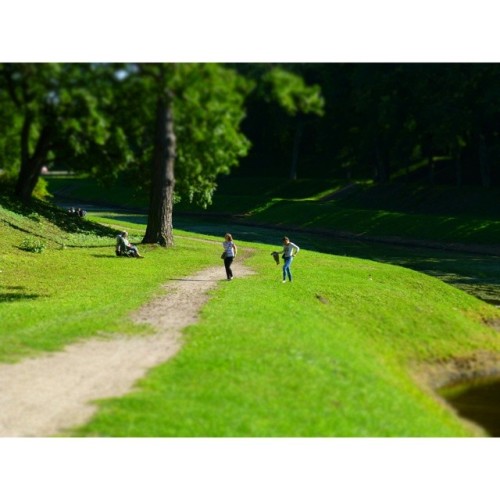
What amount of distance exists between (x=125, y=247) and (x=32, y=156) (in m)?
11.7

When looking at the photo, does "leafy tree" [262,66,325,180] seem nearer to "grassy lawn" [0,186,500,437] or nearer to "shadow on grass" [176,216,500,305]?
"grassy lawn" [0,186,500,437]

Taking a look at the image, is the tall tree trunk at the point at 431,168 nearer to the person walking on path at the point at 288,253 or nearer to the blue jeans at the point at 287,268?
the person walking on path at the point at 288,253

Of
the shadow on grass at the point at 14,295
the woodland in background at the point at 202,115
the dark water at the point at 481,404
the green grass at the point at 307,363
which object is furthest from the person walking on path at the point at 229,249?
the dark water at the point at 481,404

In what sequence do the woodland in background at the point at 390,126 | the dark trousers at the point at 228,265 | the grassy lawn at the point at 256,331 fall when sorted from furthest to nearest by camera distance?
the dark trousers at the point at 228,265, the woodland in background at the point at 390,126, the grassy lawn at the point at 256,331

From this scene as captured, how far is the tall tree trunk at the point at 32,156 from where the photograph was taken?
65.7 ft

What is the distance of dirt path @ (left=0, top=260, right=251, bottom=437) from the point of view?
595 inches

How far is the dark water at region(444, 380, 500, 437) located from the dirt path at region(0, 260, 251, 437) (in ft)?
21.8

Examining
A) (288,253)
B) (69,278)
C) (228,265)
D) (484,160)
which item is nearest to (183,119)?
(288,253)

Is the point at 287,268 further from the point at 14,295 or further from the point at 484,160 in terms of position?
the point at 484,160

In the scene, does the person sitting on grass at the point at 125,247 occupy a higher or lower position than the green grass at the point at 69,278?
higher

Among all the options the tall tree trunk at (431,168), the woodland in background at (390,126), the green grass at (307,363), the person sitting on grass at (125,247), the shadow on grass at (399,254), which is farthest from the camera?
the shadow on grass at (399,254)

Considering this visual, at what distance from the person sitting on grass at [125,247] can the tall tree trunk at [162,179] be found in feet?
1.99

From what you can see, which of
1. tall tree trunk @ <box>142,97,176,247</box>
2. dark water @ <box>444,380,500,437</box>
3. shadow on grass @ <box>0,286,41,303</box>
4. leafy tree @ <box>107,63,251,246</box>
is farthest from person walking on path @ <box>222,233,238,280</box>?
dark water @ <box>444,380,500,437</box>

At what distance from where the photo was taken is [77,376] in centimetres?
1750
